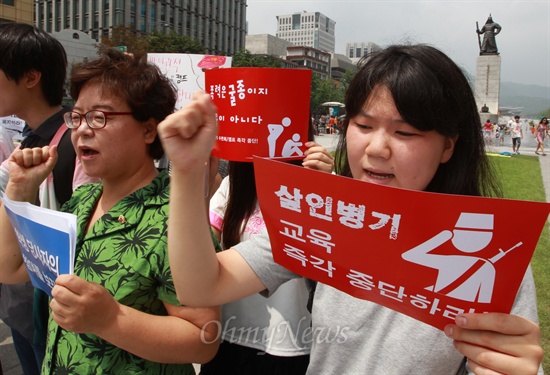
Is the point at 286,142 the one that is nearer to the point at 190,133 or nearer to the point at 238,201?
the point at 238,201

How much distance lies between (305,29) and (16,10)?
132 m

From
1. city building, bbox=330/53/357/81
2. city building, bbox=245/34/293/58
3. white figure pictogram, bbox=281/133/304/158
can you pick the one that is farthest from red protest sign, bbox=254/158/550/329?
city building, bbox=330/53/357/81

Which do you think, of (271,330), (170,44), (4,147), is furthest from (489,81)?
(271,330)

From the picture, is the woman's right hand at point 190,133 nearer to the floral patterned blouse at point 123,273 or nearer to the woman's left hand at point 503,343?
the floral patterned blouse at point 123,273

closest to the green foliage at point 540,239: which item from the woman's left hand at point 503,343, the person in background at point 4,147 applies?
the woman's left hand at point 503,343

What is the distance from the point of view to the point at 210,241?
1079mm

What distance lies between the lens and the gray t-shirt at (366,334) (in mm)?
1028

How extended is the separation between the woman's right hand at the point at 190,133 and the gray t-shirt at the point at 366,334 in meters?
0.35

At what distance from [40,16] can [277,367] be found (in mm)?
67768

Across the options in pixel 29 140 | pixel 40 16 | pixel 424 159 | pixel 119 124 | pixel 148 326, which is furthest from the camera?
pixel 40 16

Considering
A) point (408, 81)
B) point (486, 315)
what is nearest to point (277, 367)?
point (486, 315)

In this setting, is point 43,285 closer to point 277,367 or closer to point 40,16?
point 277,367

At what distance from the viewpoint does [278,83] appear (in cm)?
161

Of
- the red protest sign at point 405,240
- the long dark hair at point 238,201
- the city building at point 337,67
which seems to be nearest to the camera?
the red protest sign at point 405,240
